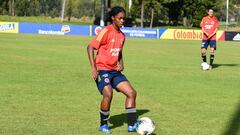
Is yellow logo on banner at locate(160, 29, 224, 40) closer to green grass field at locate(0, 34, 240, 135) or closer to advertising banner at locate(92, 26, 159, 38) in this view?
advertising banner at locate(92, 26, 159, 38)

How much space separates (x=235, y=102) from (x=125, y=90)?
449 centimetres

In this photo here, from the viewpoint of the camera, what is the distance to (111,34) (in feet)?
26.3

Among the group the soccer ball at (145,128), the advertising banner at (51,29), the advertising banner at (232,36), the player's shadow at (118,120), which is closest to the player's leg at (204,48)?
the player's shadow at (118,120)

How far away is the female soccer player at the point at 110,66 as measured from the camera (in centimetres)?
796

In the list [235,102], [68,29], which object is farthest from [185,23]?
[235,102]

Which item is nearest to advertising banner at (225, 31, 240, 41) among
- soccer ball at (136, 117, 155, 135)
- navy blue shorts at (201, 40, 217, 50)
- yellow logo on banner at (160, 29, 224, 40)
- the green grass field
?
yellow logo on banner at (160, 29, 224, 40)

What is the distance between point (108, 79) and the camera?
806 centimetres

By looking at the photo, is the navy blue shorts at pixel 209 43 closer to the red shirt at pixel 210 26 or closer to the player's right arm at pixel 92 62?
the red shirt at pixel 210 26

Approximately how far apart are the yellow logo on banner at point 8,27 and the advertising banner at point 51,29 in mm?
566

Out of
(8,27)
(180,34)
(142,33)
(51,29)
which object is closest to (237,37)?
(180,34)

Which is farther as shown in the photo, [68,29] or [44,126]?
[68,29]

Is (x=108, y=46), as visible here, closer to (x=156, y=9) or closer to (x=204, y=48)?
(x=204, y=48)

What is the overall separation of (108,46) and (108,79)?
544mm

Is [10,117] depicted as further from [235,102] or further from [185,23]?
[185,23]
